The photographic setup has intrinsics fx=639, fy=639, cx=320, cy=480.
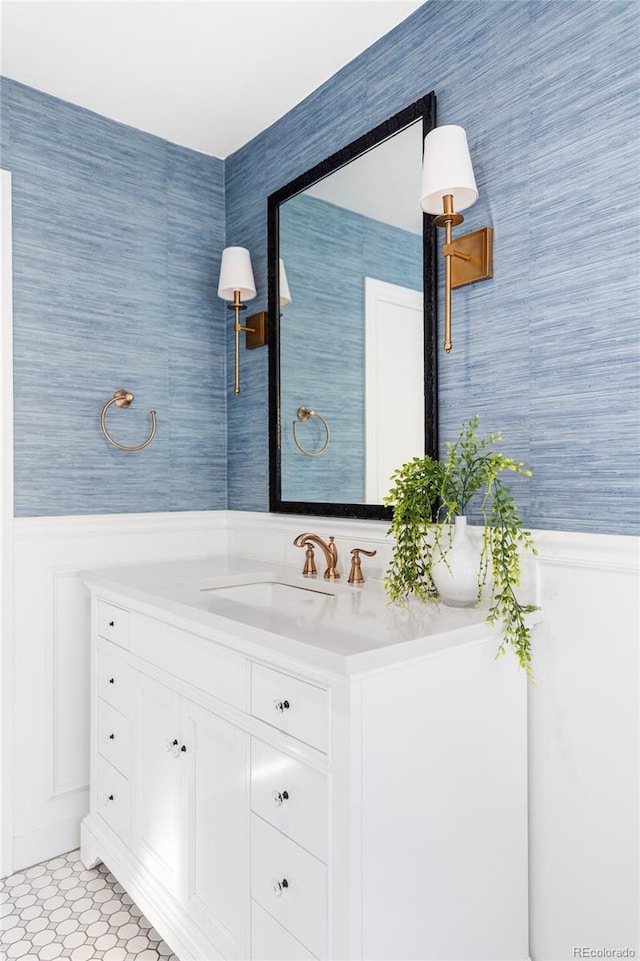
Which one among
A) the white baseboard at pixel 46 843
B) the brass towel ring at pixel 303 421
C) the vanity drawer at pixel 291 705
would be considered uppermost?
the brass towel ring at pixel 303 421

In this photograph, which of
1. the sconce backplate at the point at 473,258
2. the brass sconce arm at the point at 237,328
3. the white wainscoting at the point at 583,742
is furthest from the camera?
the brass sconce arm at the point at 237,328

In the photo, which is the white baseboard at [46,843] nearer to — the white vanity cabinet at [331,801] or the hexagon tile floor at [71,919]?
the hexagon tile floor at [71,919]

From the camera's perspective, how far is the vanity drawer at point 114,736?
1782mm

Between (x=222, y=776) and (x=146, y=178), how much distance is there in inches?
78.5

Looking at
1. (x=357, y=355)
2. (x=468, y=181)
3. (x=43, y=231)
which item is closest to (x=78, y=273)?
(x=43, y=231)

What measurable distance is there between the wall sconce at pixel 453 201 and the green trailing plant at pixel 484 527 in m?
0.31

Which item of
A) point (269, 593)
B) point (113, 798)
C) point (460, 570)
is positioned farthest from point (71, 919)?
point (460, 570)

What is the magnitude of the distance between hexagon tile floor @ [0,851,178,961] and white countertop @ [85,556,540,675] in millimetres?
849

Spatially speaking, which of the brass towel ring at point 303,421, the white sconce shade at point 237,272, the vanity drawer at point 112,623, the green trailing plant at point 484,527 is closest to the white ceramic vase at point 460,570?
the green trailing plant at point 484,527

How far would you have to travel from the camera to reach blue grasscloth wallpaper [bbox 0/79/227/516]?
6.66 ft

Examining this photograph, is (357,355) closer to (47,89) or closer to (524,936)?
(47,89)

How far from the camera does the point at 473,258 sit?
154cm

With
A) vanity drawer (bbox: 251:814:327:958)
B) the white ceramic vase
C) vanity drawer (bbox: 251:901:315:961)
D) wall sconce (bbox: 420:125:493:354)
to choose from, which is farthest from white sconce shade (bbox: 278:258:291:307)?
vanity drawer (bbox: 251:901:315:961)

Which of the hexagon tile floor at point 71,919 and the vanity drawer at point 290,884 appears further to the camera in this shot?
the hexagon tile floor at point 71,919
